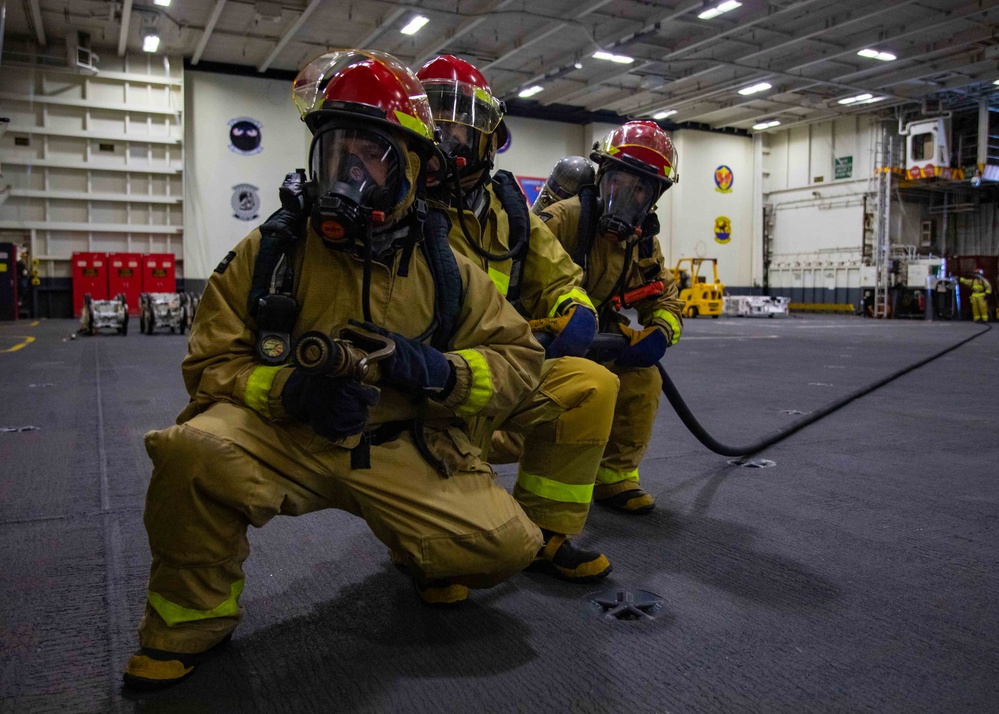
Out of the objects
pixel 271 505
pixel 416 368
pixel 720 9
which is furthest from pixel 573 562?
pixel 720 9

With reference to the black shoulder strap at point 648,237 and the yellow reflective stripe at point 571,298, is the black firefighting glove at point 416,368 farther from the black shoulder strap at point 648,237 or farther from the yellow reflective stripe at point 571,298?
the black shoulder strap at point 648,237

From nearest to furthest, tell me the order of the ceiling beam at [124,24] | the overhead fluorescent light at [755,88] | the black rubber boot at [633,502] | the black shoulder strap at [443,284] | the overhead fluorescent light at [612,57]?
1. the black shoulder strap at [443,284]
2. the black rubber boot at [633,502]
3. the ceiling beam at [124,24]
4. the overhead fluorescent light at [612,57]
5. the overhead fluorescent light at [755,88]

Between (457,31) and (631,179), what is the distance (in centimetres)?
1546

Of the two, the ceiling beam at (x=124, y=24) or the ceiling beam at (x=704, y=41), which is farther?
the ceiling beam at (x=704, y=41)

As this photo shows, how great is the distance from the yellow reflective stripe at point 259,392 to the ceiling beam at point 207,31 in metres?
16.1

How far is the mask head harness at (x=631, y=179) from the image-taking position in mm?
3088

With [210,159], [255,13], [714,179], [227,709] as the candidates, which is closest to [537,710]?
[227,709]

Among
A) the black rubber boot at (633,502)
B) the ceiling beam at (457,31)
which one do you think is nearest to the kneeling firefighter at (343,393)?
the black rubber boot at (633,502)

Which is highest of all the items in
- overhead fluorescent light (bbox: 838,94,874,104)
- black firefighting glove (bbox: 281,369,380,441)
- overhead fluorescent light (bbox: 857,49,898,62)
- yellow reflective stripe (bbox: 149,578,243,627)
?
overhead fluorescent light (bbox: 857,49,898,62)

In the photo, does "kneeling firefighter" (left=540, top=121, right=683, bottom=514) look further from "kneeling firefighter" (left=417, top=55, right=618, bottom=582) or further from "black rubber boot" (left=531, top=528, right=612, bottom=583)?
"black rubber boot" (left=531, top=528, right=612, bottom=583)

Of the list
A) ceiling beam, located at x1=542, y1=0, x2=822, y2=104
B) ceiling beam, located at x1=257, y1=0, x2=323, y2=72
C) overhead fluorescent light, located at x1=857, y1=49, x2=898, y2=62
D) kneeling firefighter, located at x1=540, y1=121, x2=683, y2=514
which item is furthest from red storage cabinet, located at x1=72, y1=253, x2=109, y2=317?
overhead fluorescent light, located at x1=857, y1=49, x2=898, y2=62

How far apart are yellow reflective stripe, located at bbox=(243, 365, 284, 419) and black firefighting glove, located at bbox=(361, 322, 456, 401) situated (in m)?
Answer: 0.25

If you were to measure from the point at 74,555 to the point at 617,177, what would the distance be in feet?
7.90

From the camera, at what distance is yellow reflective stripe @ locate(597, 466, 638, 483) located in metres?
2.99
